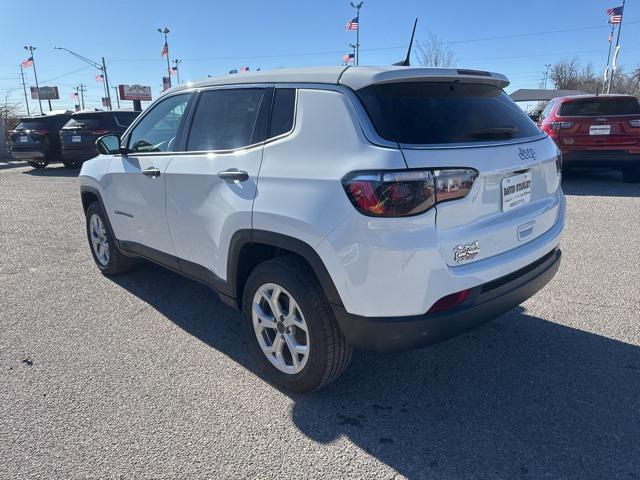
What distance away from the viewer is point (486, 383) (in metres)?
2.87

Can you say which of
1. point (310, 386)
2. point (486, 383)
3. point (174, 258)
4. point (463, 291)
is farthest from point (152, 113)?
point (486, 383)

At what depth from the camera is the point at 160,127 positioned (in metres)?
3.87

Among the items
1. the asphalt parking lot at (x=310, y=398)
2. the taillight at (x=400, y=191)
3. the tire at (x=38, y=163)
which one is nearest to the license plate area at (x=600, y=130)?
the asphalt parking lot at (x=310, y=398)

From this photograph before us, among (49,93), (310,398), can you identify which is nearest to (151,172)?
(310,398)

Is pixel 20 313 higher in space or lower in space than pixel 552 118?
lower

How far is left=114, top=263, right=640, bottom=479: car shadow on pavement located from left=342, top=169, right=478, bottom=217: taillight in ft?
3.83

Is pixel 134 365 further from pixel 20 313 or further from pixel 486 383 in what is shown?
pixel 486 383

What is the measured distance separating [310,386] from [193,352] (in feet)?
3.49

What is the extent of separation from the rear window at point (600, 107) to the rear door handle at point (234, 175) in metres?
8.13

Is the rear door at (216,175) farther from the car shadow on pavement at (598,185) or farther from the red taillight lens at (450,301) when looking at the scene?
the car shadow on pavement at (598,185)

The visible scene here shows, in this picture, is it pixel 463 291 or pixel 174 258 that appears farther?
pixel 174 258

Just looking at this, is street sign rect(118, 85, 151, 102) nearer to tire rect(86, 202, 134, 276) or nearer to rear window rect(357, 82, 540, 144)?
tire rect(86, 202, 134, 276)

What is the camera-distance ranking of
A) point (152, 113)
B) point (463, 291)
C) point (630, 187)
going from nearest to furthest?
point (463, 291), point (152, 113), point (630, 187)

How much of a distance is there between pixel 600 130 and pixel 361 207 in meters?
8.26
